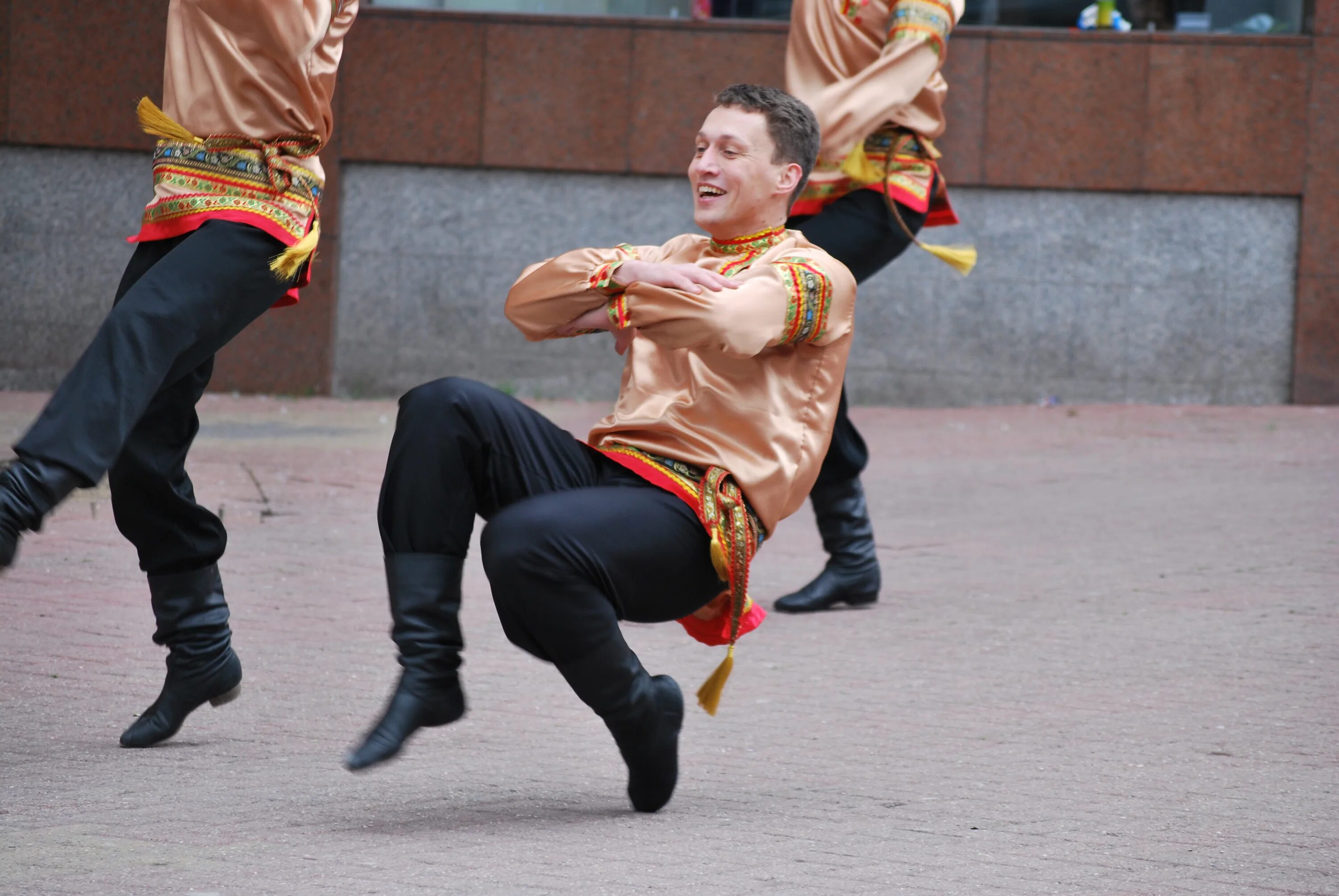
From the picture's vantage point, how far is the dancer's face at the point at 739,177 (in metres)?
3.45

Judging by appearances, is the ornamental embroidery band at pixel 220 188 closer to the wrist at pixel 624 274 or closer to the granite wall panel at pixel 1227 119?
the wrist at pixel 624 274

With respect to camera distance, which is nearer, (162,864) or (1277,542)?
(162,864)

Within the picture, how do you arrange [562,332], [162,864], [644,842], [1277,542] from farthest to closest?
[1277,542] → [562,332] → [644,842] → [162,864]

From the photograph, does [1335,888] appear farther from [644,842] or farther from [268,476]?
[268,476]

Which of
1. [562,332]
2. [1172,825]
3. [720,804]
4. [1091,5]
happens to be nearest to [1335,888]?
[1172,825]

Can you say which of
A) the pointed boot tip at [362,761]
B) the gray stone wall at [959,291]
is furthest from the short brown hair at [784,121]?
the gray stone wall at [959,291]

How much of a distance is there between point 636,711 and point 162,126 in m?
1.65

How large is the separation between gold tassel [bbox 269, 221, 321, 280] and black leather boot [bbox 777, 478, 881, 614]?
2225mm

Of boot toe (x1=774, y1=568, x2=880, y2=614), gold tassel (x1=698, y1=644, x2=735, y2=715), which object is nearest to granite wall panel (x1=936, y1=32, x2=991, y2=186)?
boot toe (x1=774, y1=568, x2=880, y2=614)

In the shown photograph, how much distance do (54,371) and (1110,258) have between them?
6894 millimetres

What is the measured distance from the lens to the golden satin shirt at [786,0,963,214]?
5.20 metres

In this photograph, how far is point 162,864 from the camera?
2.83 m

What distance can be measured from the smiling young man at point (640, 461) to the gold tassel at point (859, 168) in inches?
69.9

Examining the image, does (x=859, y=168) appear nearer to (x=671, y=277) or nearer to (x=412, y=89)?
(x=671, y=277)
